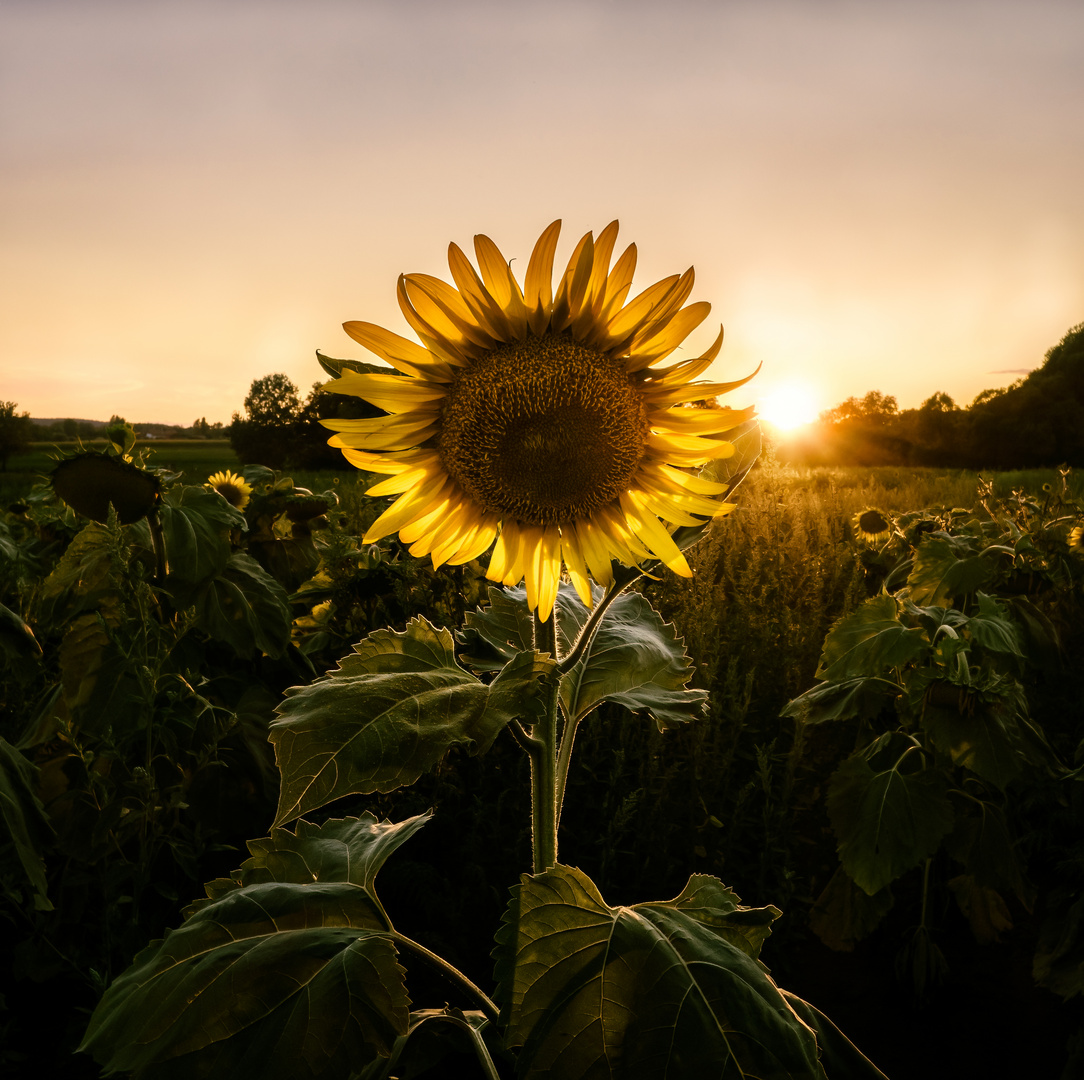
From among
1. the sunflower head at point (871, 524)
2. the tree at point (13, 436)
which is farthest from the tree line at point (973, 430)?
the sunflower head at point (871, 524)

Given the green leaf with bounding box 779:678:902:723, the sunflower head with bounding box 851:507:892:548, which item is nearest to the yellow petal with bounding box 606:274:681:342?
the green leaf with bounding box 779:678:902:723

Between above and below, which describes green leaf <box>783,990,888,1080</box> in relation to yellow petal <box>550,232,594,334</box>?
below

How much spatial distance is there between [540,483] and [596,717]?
1857mm

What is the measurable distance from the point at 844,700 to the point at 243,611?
1.94m

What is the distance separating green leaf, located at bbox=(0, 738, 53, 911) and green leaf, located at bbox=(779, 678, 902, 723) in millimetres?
2023

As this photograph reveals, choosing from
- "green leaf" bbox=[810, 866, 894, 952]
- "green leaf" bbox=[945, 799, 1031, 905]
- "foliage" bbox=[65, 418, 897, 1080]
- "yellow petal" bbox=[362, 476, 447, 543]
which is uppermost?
"yellow petal" bbox=[362, 476, 447, 543]

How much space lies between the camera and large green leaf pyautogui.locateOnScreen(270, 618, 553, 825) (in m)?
0.97

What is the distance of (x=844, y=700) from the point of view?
2.50m

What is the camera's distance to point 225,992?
40.8 inches

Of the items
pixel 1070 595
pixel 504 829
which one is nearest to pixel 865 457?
pixel 1070 595

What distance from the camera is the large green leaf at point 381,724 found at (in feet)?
3.19

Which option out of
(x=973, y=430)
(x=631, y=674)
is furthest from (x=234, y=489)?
(x=973, y=430)

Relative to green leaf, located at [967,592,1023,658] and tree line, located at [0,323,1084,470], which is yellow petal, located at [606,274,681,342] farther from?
tree line, located at [0,323,1084,470]

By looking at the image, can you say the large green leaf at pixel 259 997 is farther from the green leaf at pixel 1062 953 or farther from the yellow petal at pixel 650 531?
the green leaf at pixel 1062 953
